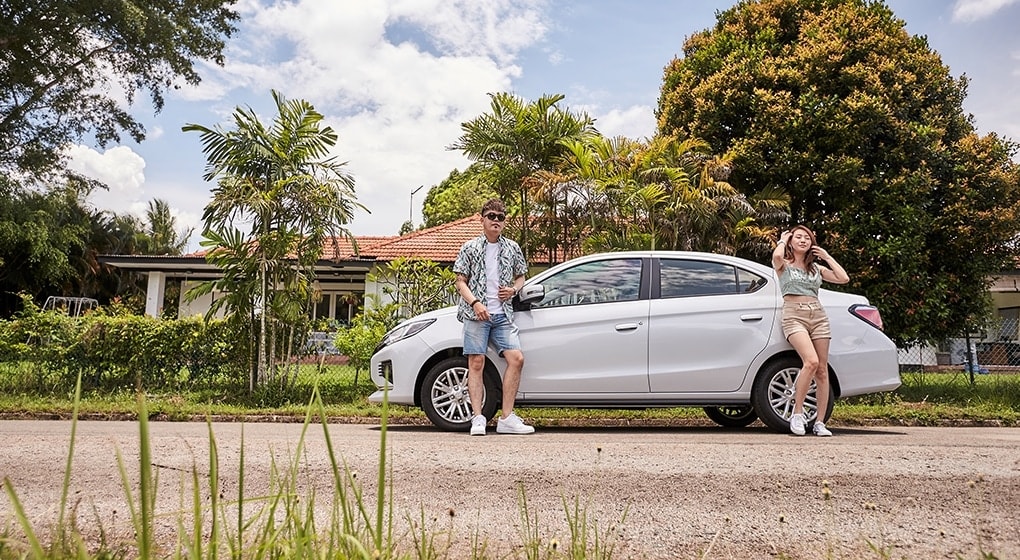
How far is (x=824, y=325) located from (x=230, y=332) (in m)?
7.32

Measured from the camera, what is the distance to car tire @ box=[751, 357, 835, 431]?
19.4 ft

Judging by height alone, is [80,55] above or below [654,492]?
above

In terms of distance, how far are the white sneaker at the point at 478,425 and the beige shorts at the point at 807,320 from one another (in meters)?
2.65

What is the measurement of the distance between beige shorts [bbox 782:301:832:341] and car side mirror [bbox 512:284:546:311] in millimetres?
2107

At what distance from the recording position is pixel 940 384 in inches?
426

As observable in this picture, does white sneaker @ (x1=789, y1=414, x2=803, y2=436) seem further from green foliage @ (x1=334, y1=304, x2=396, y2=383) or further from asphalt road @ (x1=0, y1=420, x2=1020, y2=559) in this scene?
green foliage @ (x1=334, y1=304, x2=396, y2=383)

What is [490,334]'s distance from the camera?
19.5ft

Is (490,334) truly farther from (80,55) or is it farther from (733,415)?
(80,55)

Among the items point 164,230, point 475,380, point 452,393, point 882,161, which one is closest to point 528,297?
point 475,380

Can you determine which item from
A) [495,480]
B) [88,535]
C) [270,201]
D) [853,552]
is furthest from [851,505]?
[270,201]

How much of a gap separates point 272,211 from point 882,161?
357 inches

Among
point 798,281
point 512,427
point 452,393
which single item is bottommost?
point 512,427

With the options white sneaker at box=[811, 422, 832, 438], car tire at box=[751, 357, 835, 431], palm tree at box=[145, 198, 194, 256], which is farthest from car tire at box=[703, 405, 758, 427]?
palm tree at box=[145, 198, 194, 256]

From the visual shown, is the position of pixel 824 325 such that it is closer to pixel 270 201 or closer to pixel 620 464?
pixel 620 464
